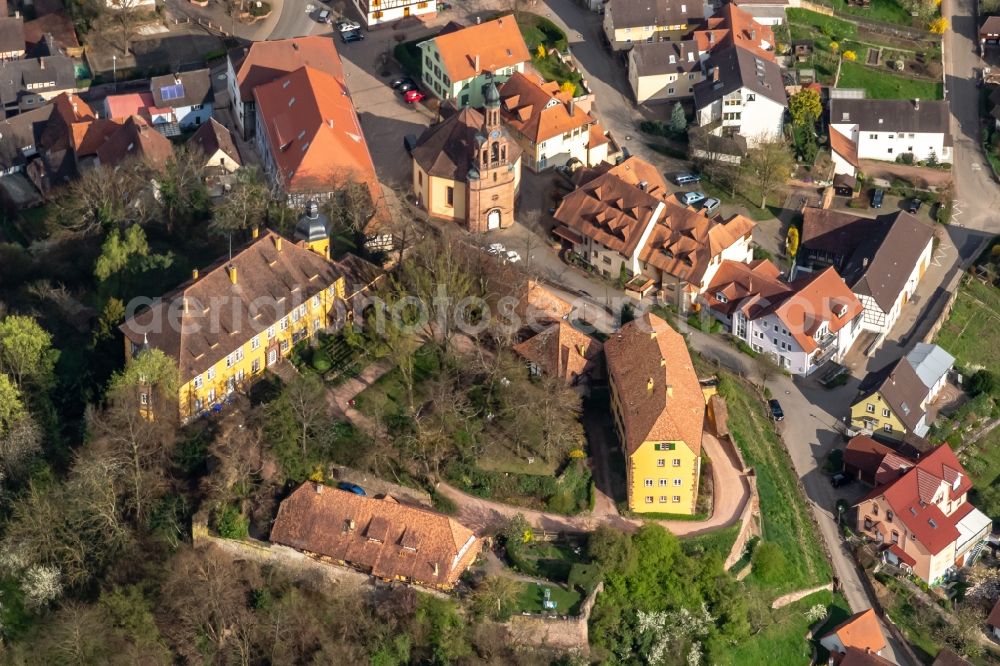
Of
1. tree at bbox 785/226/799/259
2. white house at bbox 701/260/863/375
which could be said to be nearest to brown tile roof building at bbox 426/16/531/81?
tree at bbox 785/226/799/259

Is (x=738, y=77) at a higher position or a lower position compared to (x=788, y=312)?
higher

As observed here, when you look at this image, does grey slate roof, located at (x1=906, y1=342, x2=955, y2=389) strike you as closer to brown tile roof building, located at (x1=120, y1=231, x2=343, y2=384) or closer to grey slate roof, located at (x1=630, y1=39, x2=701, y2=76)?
grey slate roof, located at (x1=630, y1=39, x2=701, y2=76)

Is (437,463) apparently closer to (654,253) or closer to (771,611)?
(771,611)

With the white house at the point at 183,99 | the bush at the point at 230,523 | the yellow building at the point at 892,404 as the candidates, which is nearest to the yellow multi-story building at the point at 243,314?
the bush at the point at 230,523

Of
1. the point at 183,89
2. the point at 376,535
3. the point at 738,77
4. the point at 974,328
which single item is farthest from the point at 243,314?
the point at 974,328

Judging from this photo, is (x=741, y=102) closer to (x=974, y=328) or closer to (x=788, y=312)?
(x=788, y=312)

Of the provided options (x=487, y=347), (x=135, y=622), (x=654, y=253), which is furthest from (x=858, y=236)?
(x=135, y=622)

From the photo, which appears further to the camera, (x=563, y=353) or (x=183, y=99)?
(x=183, y=99)
